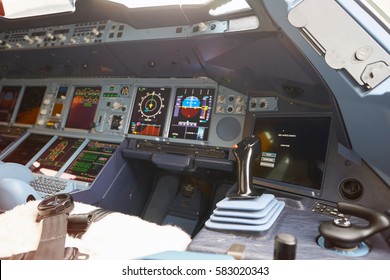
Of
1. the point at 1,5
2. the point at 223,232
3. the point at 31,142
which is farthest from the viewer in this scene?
the point at 31,142

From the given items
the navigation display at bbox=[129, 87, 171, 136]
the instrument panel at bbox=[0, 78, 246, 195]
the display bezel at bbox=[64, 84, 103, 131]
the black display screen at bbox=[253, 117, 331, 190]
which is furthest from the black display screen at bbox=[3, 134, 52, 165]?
the black display screen at bbox=[253, 117, 331, 190]

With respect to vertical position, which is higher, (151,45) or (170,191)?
(151,45)

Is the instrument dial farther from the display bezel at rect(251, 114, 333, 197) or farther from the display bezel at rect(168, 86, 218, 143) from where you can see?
the display bezel at rect(251, 114, 333, 197)

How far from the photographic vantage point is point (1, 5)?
1.98m

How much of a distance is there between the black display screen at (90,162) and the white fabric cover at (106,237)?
4.76 feet

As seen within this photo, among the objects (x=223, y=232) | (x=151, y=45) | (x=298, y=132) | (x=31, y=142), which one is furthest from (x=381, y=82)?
(x=31, y=142)

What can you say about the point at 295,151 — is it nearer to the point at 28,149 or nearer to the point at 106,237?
the point at 106,237

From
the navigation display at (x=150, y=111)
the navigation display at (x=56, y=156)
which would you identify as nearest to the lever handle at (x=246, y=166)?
the navigation display at (x=150, y=111)

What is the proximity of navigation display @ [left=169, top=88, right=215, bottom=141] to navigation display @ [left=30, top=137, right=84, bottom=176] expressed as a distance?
1000 millimetres

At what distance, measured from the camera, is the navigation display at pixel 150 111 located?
8.68ft

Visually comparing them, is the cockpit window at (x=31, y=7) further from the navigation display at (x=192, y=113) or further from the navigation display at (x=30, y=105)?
the navigation display at (x=30, y=105)

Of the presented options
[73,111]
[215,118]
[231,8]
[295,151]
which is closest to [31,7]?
[73,111]
